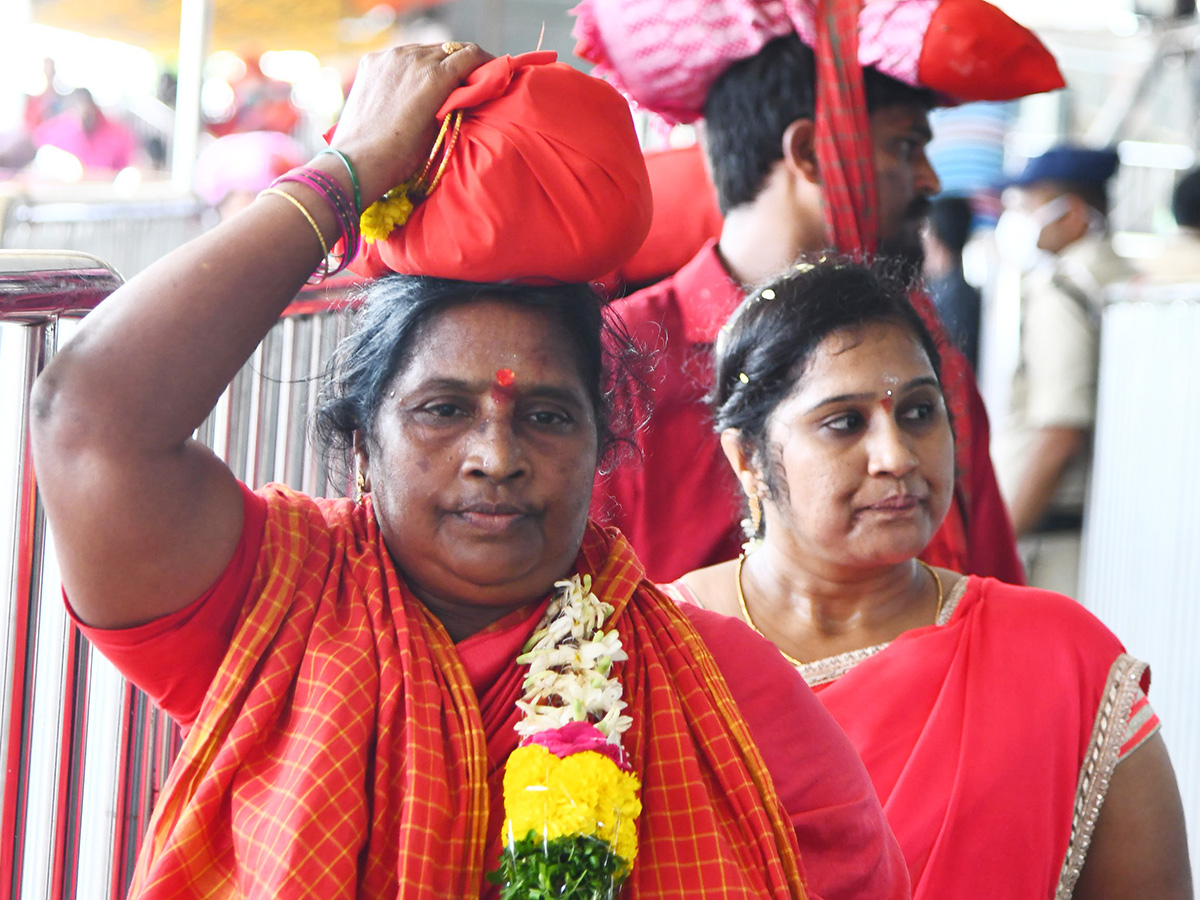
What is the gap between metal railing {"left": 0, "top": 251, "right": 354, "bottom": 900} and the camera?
→ 1715 mm

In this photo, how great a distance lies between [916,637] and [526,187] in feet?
4.03

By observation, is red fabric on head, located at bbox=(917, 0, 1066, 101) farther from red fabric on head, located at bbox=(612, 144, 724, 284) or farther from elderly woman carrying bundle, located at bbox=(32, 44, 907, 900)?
elderly woman carrying bundle, located at bbox=(32, 44, 907, 900)

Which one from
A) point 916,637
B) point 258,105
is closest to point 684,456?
point 916,637

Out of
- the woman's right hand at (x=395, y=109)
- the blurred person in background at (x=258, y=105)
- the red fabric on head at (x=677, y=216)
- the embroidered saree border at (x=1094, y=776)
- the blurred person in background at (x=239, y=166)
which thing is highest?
the blurred person in background at (x=258, y=105)

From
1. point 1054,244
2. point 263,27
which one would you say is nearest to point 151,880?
point 1054,244

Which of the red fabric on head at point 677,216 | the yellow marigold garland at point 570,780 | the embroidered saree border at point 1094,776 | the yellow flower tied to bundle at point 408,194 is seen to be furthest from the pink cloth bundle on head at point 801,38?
the yellow marigold garland at point 570,780

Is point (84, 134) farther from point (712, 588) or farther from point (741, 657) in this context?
point (741, 657)

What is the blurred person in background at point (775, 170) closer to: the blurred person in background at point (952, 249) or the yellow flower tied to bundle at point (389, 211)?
the yellow flower tied to bundle at point (389, 211)

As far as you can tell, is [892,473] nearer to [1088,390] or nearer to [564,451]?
[564,451]

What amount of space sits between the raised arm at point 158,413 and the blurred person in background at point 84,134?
354 inches

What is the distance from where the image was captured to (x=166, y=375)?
1461 mm

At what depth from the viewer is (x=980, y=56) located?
299 centimetres

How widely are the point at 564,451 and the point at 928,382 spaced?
999mm

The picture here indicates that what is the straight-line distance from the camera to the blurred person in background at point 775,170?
2.95m
